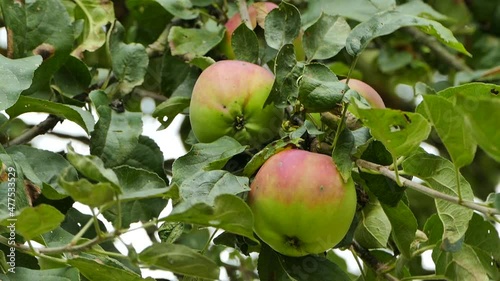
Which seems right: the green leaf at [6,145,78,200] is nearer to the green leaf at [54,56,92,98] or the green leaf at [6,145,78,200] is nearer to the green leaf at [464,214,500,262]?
the green leaf at [54,56,92,98]

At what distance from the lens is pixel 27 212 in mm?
721

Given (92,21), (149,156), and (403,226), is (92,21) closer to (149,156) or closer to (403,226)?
(149,156)

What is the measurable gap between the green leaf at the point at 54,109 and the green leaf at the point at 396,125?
0.33 meters

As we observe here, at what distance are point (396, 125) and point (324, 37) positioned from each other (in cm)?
25

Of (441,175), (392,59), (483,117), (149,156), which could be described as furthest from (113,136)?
(392,59)

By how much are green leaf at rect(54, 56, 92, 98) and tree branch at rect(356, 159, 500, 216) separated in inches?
17.2

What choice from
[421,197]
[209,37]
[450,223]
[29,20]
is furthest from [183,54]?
[421,197]

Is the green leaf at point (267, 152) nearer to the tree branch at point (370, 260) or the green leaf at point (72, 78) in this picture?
the tree branch at point (370, 260)

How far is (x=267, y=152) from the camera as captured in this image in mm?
883

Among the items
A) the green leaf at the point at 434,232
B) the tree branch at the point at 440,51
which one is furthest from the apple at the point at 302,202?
the tree branch at the point at 440,51

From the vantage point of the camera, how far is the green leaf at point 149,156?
3.48 feet

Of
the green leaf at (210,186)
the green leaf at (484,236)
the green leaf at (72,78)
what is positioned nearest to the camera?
the green leaf at (210,186)

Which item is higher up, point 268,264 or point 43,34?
point 43,34

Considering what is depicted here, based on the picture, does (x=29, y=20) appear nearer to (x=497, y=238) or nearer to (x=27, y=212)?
(x=27, y=212)
